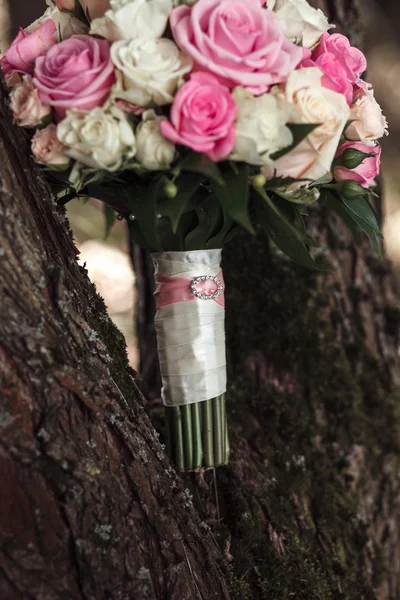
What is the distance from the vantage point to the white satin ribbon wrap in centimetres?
115

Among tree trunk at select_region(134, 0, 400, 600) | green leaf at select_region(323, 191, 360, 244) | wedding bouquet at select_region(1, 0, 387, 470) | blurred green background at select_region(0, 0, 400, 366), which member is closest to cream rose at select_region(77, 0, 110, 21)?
wedding bouquet at select_region(1, 0, 387, 470)

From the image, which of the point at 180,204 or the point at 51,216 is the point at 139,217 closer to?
the point at 180,204

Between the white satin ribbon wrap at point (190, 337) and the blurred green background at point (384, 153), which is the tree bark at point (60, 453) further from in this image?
the blurred green background at point (384, 153)

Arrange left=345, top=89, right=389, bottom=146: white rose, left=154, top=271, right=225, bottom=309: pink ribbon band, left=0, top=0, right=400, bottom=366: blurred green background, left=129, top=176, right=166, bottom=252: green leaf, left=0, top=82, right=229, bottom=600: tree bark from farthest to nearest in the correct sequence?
1. left=0, top=0, right=400, bottom=366: blurred green background
2. left=154, top=271, right=225, bottom=309: pink ribbon band
3. left=345, top=89, right=389, bottom=146: white rose
4. left=129, top=176, right=166, bottom=252: green leaf
5. left=0, top=82, right=229, bottom=600: tree bark

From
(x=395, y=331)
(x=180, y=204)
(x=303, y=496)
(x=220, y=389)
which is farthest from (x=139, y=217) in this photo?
(x=395, y=331)

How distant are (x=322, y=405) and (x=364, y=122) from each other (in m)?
0.84

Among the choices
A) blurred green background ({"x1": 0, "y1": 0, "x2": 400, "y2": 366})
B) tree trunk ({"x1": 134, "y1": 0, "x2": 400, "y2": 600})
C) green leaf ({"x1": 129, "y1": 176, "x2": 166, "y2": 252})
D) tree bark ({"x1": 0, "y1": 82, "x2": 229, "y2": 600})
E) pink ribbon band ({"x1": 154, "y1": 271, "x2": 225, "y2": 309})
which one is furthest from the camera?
blurred green background ({"x1": 0, "y1": 0, "x2": 400, "y2": 366})

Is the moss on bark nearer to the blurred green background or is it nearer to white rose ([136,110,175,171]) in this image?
white rose ([136,110,175,171])

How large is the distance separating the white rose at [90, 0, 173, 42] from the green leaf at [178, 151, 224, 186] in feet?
0.59

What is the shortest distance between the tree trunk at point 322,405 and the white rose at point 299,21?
2.37 ft

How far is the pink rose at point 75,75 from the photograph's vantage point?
88cm

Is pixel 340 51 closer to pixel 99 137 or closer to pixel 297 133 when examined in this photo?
pixel 297 133

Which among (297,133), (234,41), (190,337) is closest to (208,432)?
(190,337)

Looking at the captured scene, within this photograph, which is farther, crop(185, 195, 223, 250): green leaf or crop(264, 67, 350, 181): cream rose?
crop(185, 195, 223, 250): green leaf
